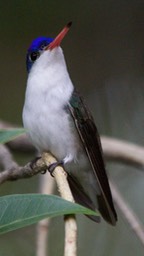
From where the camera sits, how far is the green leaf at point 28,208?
127cm

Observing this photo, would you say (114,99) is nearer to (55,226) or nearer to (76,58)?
(76,58)

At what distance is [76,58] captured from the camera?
3.81 metres

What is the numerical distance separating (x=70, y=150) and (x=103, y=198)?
201 millimetres

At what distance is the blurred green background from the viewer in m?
3.52

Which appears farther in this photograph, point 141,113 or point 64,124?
point 141,113

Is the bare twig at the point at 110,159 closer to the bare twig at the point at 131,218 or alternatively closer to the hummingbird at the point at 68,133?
the bare twig at the point at 131,218

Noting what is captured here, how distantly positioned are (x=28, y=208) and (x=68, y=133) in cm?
111

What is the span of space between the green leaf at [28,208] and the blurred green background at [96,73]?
6.44 ft

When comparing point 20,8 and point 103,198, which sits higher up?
point 20,8

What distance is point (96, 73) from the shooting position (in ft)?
12.7

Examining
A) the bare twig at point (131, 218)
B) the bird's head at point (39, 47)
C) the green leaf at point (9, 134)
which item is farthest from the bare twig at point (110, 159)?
the green leaf at point (9, 134)

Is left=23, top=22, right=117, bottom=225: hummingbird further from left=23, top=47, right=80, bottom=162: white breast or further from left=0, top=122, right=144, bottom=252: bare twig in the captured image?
left=0, top=122, right=144, bottom=252: bare twig

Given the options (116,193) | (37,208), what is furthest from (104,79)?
(37,208)

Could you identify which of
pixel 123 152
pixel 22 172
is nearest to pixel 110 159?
pixel 123 152
